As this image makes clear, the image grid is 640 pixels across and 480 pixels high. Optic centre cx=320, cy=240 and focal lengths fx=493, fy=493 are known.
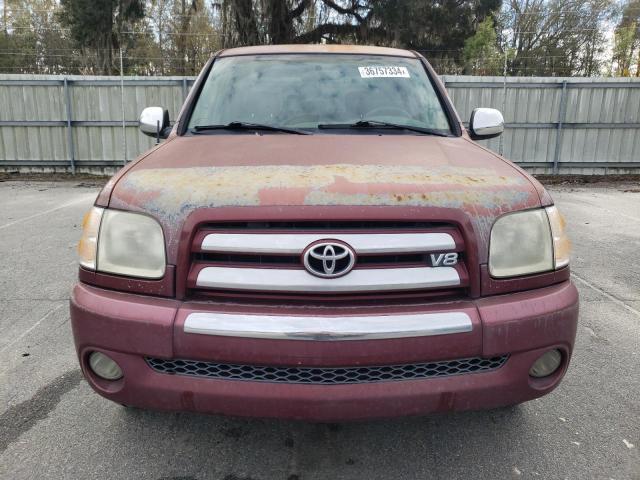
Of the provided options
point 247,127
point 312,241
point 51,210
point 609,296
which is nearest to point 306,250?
point 312,241

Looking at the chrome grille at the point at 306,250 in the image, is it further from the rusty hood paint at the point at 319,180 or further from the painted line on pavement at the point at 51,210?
the painted line on pavement at the point at 51,210

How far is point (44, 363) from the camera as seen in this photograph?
280 cm

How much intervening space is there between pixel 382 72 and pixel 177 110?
34.2 ft

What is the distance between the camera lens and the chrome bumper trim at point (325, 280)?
5.26 ft

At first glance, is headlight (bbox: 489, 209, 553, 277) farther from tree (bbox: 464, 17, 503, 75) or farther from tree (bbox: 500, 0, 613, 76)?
tree (bbox: 500, 0, 613, 76)

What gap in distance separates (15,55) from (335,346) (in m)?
22.7

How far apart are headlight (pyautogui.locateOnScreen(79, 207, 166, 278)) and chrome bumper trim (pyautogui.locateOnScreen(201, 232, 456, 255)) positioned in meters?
0.19

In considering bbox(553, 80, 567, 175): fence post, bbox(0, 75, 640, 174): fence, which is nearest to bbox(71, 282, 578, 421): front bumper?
A: bbox(0, 75, 640, 174): fence

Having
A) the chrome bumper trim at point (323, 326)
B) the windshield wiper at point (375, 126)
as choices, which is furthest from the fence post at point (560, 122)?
the chrome bumper trim at point (323, 326)

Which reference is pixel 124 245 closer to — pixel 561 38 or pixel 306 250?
pixel 306 250

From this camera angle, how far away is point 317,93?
2770 millimetres

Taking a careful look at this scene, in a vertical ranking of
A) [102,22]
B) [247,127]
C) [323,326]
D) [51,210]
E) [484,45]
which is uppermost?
[102,22]

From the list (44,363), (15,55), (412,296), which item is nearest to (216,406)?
(412,296)

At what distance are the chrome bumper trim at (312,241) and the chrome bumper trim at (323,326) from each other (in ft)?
0.71
